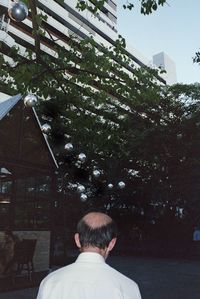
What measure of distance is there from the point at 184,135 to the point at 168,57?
225ft

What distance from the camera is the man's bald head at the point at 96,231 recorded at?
7.03 ft

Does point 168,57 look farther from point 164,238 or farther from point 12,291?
point 12,291

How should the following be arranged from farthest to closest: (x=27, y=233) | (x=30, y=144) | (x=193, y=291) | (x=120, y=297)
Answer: (x=27, y=233) < (x=30, y=144) < (x=193, y=291) < (x=120, y=297)

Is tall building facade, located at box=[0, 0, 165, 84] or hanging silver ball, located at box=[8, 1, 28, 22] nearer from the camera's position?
hanging silver ball, located at box=[8, 1, 28, 22]

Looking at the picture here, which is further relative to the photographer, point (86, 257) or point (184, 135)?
point (184, 135)

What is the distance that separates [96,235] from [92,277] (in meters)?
0.25

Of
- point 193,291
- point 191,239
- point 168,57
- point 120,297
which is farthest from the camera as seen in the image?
point 168,57

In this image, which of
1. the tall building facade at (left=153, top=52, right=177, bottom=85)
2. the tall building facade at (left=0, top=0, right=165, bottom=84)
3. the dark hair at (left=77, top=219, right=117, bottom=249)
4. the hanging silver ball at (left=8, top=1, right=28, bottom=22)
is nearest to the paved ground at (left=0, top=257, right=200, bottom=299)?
the hanging silver ball at (left=8, top=1, right=28, bottom=22)

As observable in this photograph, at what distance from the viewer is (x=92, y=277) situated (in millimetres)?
1972

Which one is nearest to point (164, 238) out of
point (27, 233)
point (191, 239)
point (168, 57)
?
point (191, 239)

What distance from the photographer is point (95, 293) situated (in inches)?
76.9

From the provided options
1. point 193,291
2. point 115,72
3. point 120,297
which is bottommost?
point 193,291

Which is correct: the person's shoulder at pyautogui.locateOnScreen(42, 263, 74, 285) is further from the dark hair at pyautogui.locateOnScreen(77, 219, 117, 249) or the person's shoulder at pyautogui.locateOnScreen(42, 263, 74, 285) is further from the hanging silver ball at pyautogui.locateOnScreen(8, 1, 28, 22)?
the hanging silver ball at pyautogui.locateOnScreen(8, 1, 28, 22)

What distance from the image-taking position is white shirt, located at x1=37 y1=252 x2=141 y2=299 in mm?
1955
